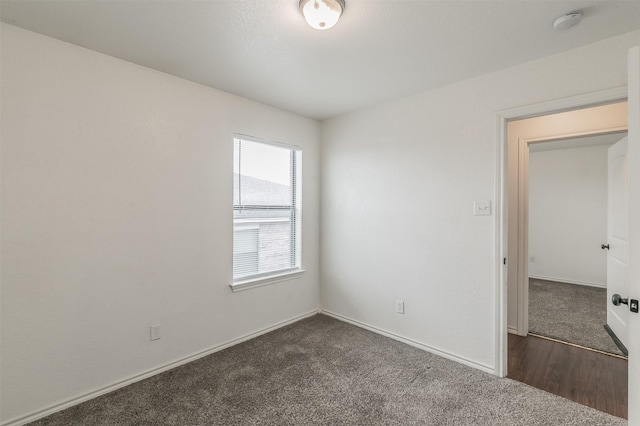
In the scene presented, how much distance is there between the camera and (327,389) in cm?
219

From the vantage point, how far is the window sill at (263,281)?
116 inches

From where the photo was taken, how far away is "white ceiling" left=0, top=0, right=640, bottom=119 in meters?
1.64

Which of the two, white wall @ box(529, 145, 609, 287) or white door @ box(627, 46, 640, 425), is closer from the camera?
white door @ box(627, 46, 640, 425)

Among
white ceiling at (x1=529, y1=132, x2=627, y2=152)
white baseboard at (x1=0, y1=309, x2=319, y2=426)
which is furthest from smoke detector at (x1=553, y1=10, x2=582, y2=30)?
white baseboard at (x1=0, y1=309, x2=319, y2=426)

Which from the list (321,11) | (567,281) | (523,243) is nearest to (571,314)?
(523,243)

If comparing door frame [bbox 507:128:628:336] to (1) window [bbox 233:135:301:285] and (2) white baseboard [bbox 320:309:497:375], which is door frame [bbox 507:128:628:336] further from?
(1) window [bbox 233:135:301:285]

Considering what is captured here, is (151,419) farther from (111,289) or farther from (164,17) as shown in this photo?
(164,17)

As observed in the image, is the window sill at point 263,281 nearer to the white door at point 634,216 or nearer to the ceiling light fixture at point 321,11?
the ceiling light fixture at point 321,11

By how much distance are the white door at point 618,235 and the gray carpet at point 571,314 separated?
18cm

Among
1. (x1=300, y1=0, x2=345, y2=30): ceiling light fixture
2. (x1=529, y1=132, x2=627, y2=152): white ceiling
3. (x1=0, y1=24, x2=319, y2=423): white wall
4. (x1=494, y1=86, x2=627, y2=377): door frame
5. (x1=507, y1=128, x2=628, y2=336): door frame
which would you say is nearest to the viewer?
(x1=300, y1=0, x2=345, y2=30): ceiling light fixture

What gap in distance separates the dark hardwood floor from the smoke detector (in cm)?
249

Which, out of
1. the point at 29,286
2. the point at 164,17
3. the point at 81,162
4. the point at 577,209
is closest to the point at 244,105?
the point at 164,17

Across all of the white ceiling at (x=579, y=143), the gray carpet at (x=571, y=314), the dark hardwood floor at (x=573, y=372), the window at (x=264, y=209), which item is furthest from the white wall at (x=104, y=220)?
the white ceiling at (x=579, y=143)

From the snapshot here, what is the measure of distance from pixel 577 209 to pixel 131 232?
6.82m
